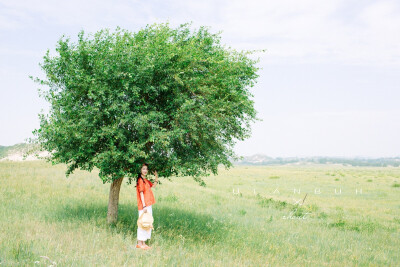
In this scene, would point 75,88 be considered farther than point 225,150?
No

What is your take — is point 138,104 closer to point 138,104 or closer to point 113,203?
point 138,104

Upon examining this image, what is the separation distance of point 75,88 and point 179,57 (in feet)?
12.6

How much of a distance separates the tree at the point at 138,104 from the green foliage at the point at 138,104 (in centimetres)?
4

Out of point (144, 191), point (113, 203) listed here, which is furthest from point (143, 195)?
point (113, 203)

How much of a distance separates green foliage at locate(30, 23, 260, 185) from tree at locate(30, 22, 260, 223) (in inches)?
1.4

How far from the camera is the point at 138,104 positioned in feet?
34.4

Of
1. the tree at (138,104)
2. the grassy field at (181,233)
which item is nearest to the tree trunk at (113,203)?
the grassy field at (181,233)

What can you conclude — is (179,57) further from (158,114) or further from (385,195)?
(385,195)

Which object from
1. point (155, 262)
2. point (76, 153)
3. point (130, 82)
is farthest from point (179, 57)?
point (155, 262)

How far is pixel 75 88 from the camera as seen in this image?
34.5ft

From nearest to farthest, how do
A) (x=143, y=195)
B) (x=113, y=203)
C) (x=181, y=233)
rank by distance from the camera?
(x=143, y=195) → (x=181, y=233) → (x=113, y=203)

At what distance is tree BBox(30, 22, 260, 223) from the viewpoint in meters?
9.81

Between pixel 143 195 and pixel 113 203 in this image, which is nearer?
pixel 143 195

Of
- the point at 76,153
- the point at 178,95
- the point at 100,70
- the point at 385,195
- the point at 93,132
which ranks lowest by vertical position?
the point at 385,195
